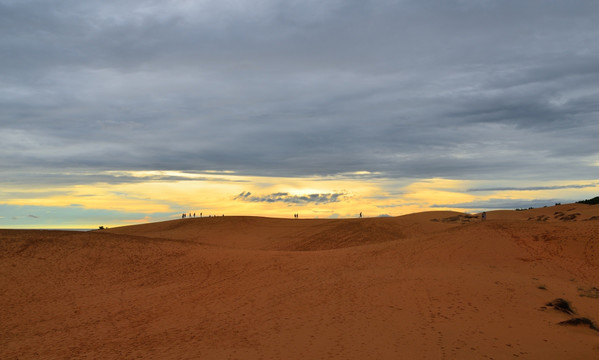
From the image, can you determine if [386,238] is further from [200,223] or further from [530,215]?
[200,223]

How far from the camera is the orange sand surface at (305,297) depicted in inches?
420

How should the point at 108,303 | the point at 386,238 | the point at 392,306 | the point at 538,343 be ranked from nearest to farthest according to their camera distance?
1. the point at 538,343
2. the point at 392,306
3. the point at 108,303
4. the point at 386,238

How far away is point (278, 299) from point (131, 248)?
1240cm

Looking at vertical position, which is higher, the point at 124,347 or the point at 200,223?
the point at 200,223

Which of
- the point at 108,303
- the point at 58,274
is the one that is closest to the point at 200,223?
the point at 58,274

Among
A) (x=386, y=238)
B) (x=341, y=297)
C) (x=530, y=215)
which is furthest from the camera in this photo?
(x=530, y=215)

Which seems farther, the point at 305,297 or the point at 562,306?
the point at 305,297

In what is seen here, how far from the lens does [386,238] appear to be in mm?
33781

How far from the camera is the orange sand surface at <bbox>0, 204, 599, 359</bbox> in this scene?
10.7 metres

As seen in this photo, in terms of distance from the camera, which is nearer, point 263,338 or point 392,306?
point 263,338

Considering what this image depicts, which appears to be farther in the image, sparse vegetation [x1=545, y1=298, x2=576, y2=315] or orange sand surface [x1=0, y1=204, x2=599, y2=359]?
sparse vegetation [x1=545, y1=298, x2=576, y2=315]

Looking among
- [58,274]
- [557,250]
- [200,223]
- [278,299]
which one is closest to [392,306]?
[278,299]

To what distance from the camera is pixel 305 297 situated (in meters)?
14.8

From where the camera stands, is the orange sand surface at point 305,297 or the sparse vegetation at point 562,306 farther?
the sparse vegetation at point 562,306
